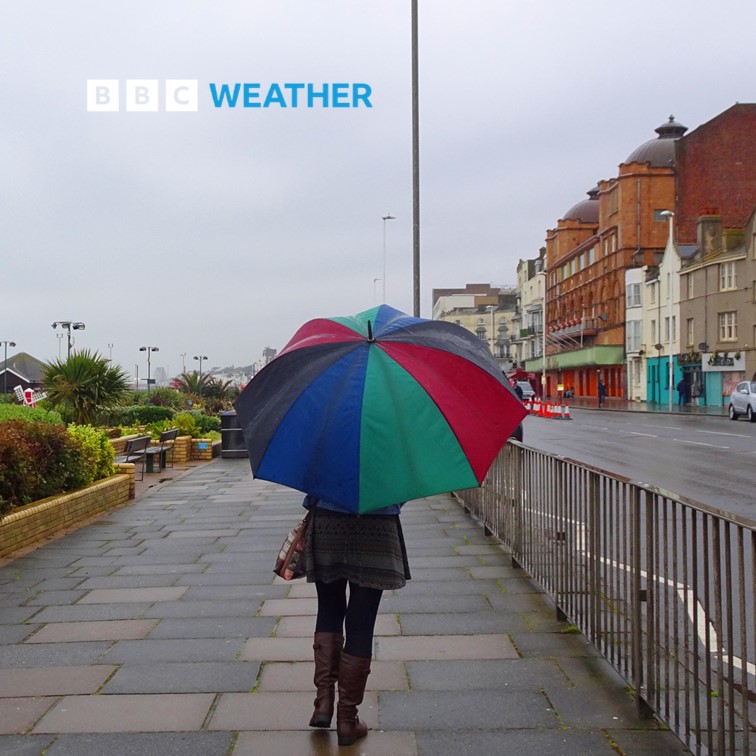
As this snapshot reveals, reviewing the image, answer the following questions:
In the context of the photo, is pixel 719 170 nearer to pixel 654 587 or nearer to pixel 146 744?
pixel 654 587

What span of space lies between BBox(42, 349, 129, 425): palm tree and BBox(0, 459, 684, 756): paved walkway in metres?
11.3

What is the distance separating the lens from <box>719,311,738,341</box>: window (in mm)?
48875

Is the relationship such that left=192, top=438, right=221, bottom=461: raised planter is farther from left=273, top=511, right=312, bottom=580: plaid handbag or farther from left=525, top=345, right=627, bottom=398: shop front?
left=525, top=345, right=627, bottom=398: shop front

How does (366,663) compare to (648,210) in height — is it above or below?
below

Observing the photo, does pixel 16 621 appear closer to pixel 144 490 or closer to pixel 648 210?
pixel 144 490

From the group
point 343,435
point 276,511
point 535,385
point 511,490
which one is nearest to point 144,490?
point 276,511

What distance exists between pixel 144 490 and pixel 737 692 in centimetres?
1195

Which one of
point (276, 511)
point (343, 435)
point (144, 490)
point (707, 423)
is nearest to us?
point (343, 435)

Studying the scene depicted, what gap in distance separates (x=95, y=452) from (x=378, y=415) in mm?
9425

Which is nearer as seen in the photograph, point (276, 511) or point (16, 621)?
point (16, 621)

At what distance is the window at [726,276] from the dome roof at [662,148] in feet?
60.5

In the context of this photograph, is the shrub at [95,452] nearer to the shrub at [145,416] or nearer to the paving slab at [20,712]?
the paving slab at [20,712]

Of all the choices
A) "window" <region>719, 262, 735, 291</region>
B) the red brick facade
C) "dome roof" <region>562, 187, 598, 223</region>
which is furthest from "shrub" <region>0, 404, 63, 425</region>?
"dome roof" <region>562, 187, 598, 223</region>

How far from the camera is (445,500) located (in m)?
12.6
